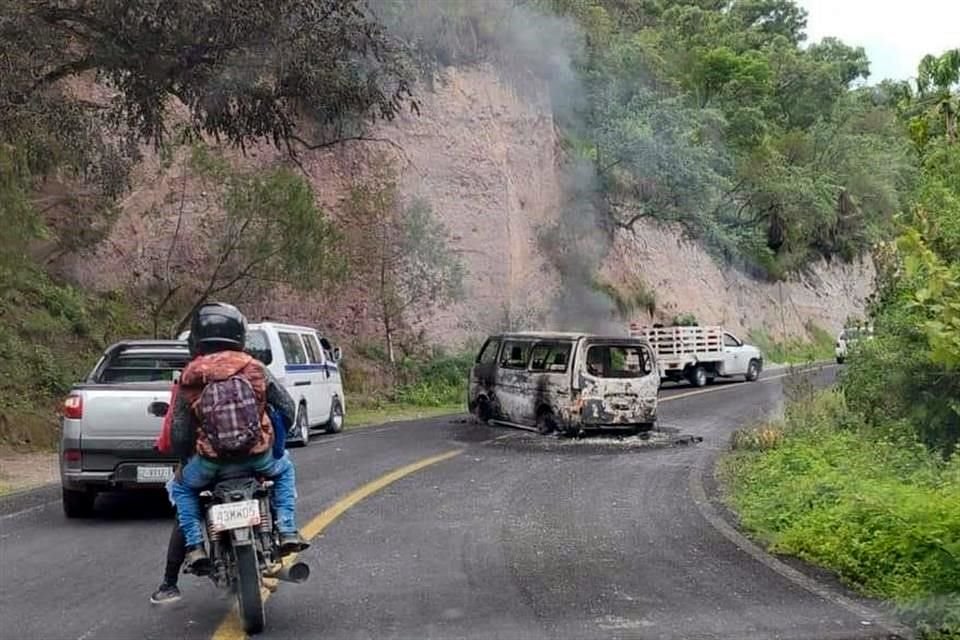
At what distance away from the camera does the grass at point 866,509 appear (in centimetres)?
667

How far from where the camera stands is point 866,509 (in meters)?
7.98

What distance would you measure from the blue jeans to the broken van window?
10889 mm

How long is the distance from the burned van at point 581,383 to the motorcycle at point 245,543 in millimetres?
10793

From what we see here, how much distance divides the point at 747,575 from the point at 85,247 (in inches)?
703

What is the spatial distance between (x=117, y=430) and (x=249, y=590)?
4075mm

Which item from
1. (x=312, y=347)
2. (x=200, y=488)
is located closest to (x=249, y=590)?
(x=200, y=488)

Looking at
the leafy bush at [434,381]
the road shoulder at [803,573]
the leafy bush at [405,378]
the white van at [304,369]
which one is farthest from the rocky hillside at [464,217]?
the road shoulder at [803,573]

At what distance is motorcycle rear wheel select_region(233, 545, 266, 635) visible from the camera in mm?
6008

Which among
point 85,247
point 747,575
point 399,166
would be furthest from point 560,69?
point 747,575

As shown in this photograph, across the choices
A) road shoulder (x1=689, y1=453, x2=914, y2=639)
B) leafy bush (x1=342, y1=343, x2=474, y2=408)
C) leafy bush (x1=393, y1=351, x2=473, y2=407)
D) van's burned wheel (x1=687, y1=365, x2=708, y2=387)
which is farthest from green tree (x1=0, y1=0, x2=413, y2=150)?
van's burned wheel (x1=687, y1=365, x2=708, y2=387)

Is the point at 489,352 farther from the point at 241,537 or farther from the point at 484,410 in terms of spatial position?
the point at 241,537

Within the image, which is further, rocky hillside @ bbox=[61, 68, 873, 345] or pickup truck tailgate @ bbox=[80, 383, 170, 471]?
rocky hillside @ bbox=[61, 68, 873, 345]

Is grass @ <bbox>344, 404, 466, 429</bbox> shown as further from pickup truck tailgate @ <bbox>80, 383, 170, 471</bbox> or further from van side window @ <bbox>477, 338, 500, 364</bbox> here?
pickup truck tailgate @ <bbox>80, 383, 170, 471</bbox>

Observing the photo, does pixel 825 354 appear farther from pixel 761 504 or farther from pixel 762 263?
pixel 761 504
